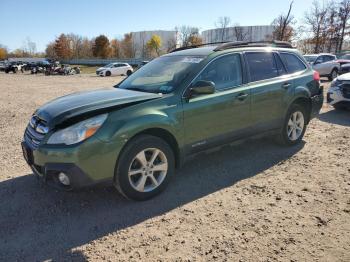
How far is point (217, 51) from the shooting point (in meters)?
4.62

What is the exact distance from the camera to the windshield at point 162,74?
4.28 meters

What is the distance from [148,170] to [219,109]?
1307 millimetres

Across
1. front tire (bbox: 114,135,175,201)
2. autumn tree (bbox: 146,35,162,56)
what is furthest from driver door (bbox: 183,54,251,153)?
autumn tree (bbox: 146,35,162,56)

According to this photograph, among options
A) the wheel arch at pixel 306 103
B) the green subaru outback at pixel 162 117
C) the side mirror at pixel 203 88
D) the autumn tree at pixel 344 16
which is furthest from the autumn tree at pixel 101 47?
the side mirror at pixel 203 88

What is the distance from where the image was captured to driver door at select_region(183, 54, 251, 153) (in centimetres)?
418

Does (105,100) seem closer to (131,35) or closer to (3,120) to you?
(3,120)

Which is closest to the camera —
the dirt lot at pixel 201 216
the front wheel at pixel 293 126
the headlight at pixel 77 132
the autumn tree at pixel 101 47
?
the dirt lot at pixel 201 216

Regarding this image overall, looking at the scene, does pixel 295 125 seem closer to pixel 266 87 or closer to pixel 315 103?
pixel 315 103

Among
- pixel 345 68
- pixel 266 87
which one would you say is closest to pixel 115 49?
pixel 345 68

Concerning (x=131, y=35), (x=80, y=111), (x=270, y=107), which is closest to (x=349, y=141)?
(x=270, y=107)

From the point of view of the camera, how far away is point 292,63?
5754mm

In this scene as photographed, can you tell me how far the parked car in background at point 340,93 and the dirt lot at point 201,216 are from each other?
4164mm

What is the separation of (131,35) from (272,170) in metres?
121

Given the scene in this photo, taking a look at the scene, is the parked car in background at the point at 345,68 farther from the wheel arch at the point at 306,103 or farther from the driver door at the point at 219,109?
the driver door at the point at 219,109
